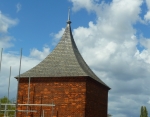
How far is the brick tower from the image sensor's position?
22.4 meters

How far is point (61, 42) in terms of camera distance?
2620 centimetres

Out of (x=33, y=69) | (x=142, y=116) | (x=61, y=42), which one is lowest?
(x=142, y=116)

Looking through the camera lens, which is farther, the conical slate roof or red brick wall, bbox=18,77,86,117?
the conical slate roof

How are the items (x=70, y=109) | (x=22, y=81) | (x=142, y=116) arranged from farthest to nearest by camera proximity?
(x=142, y=116), (x=22, y=81), (x=70, y=109)

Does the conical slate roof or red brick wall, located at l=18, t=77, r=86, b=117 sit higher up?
the conical slate roof

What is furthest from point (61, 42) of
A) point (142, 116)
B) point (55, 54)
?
point (142, 116)

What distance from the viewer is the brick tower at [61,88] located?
73.5 ft

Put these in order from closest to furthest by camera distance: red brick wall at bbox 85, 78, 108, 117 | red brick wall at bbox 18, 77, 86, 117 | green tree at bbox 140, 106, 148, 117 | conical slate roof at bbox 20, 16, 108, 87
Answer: red brick wall at bbox 18, 77, 86, 117 → red brick wall at bbox 85, 78, 108, 117 → conical slate roof at bbox 20, 16, 108, 87 → green tree at bbox 140, 106, 148, 117

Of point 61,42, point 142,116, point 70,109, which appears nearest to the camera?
point 70,109

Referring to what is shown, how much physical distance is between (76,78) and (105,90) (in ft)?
17.9

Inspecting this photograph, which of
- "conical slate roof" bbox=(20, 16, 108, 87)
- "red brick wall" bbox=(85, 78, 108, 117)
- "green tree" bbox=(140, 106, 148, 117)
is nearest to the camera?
"red brick wall" bbox=(85, 78, 108, 117)

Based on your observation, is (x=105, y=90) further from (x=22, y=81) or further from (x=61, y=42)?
(x=22, y=81)

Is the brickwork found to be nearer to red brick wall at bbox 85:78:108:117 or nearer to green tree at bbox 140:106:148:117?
red brick wall at bbox 85:78:108:117

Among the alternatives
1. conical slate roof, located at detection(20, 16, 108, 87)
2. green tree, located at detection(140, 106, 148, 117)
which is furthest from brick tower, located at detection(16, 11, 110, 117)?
green tree, located at detection(140, 106, 148, 117)
